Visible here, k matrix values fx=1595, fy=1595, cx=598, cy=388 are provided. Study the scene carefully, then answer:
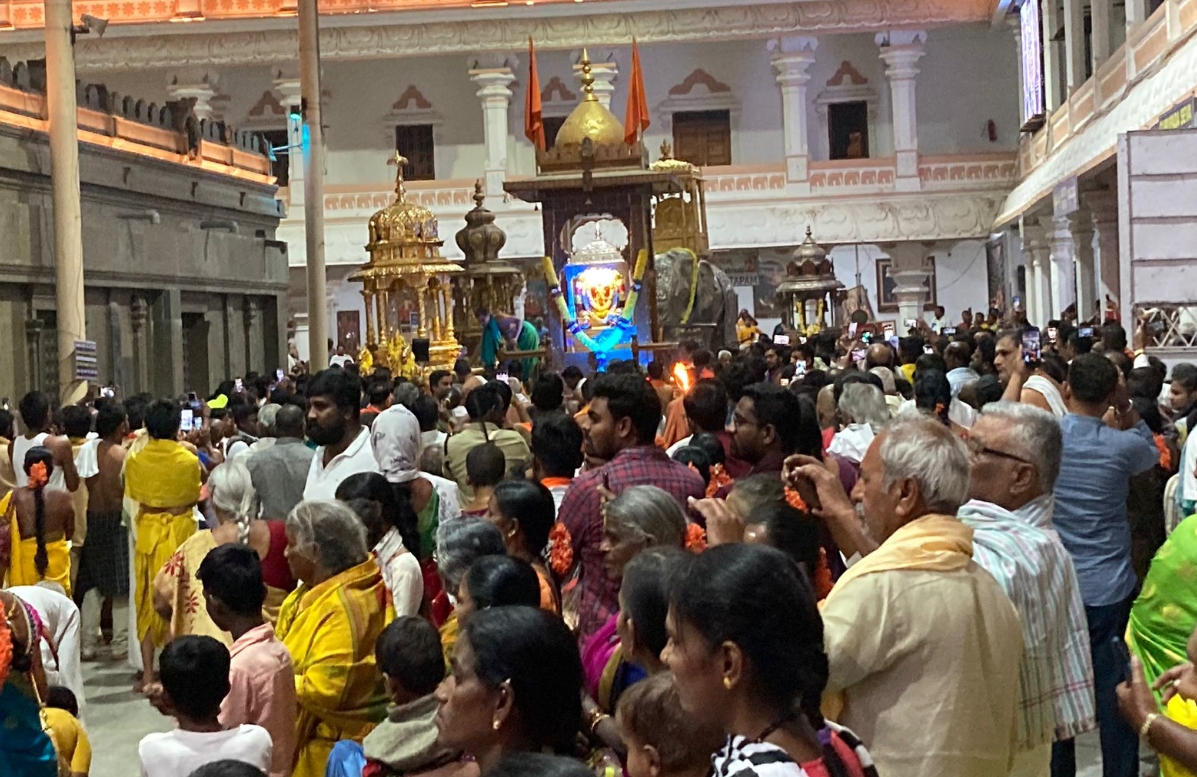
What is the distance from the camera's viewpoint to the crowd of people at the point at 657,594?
268 centimetres

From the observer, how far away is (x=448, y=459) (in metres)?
7.00

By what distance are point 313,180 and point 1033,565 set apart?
15054 mm

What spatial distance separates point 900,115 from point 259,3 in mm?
12299

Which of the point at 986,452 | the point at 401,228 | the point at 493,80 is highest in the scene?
the point at 493,80

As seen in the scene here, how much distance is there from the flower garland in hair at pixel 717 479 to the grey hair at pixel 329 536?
124 centimetres

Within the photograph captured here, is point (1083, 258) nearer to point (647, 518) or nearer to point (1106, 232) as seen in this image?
point (1106, 232)

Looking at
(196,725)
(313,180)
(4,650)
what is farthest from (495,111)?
(4,650)

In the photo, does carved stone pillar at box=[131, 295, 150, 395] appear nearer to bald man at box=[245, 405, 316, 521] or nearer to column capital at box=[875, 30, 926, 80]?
bald man at box=[245, 405, 316, 521]

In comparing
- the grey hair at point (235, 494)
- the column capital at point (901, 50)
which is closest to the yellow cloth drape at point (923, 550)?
the grey hair at point (235, 494)

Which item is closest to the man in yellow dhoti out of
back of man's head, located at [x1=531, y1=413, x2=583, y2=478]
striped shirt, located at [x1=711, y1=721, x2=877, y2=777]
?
back of man's head, located at [x1=531, y1=413, x2=583, y2=478]

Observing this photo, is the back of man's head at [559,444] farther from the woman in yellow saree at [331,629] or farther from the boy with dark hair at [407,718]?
the boy with dark hair at [407,718]

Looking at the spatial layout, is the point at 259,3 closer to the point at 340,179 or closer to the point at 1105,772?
the point at 340,179

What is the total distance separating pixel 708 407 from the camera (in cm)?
634

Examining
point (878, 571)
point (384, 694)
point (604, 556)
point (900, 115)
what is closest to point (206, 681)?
point (384, 694)
